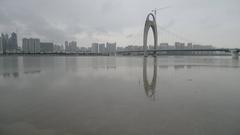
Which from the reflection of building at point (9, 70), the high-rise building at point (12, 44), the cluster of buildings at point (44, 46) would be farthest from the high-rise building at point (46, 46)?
the reflection of building at point (9, 70)

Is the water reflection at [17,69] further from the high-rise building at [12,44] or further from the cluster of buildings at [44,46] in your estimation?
the high-rise building at [12,44]

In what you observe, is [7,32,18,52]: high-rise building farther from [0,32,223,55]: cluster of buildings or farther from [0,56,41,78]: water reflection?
[0,56,41,78]: water reflection

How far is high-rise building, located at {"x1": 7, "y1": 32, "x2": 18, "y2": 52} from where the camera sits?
124025 mm

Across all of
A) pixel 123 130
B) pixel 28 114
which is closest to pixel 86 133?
pixel 123 130

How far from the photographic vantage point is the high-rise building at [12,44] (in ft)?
407

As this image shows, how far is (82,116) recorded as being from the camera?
4.99m

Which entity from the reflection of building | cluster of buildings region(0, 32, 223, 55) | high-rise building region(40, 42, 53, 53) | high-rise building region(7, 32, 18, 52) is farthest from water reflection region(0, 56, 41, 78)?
high-rise building region(40, 42, 53, 53)

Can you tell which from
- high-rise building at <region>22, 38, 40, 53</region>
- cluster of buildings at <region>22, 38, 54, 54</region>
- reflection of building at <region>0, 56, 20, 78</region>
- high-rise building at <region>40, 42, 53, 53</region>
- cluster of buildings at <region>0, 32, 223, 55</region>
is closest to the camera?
reflection of building at <region>0, 56, 20, 78</region>

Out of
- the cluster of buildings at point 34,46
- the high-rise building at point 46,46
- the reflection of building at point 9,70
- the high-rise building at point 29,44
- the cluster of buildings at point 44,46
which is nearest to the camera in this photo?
the reflection of building at point 9,70

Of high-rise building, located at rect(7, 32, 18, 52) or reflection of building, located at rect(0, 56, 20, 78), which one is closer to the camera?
reflection of building, located at rect(0, 56, 20, 78)

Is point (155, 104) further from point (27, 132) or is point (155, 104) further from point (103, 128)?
point (27, 132)

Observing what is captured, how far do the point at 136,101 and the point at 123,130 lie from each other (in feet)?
8.76

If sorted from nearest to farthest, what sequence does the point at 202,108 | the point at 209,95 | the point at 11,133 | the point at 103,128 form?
1. the point at 11,133
2. the point at 103,128
3. the point at 202,108
4. the point at 209,95

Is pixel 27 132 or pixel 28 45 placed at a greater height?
pixel 28 45
